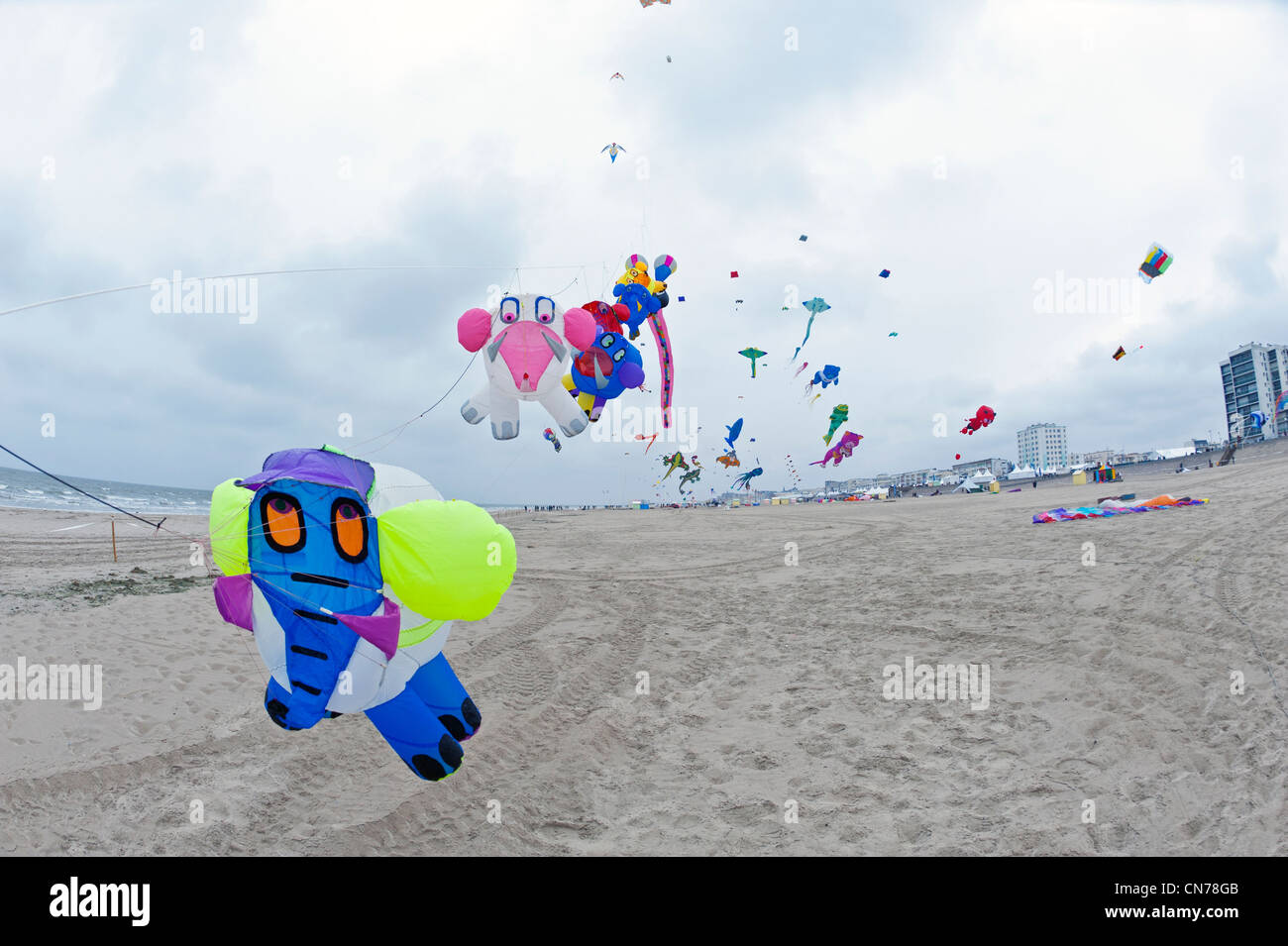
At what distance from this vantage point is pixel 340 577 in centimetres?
242

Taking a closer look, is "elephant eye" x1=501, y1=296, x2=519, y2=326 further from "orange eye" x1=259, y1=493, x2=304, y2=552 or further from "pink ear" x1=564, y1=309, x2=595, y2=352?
"orange eye" x1=259, y1=493, x2=304, y2=552

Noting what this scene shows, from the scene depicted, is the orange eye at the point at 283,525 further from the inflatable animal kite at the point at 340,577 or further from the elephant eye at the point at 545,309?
the elephant eye at the point at 545,309

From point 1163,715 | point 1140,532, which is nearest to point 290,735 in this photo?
point 1163,715

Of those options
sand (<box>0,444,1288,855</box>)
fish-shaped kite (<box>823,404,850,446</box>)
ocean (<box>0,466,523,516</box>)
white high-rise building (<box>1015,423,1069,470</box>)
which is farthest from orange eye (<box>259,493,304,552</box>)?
white high-rise building (<box>1015,423,1069,470</box>)

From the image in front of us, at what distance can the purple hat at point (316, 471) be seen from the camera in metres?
2.44

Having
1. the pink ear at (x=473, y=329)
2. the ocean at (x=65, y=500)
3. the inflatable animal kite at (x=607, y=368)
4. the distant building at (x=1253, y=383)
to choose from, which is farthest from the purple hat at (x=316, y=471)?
the distant building at (x=1253, y=383)

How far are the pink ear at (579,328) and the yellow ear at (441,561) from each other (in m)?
4.00

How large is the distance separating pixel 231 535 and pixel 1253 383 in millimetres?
106428

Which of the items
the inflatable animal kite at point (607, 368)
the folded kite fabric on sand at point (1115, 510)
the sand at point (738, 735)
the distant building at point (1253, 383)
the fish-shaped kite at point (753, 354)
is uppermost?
the distant building at point (1253, 383)

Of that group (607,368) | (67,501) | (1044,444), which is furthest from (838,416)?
(1044,444)

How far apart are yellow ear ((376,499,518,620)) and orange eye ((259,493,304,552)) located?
34 cm

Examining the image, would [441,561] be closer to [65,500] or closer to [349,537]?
[349,537]

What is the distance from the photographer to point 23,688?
16.5 feet

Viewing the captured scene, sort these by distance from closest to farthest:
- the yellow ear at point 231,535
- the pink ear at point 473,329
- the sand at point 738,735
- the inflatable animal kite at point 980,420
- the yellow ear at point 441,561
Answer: the yellow ear at point 441,561 → the yellow ear at point 231,535 → the sand at point 738,735 → the pink ear at point 473,329 → the inflatable animal kite at point 980,420
